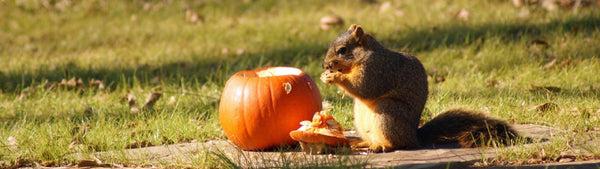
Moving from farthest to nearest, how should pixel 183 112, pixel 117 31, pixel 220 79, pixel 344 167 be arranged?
pixel 117 31
pixel 220 79
pixel 183 112
pixel 344 167

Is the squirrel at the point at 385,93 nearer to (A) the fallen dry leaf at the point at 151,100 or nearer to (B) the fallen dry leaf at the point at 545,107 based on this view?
(B) the fallen dry leaf at the point at 545,107

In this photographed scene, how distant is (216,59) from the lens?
23.0ft

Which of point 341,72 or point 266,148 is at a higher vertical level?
point 341,72

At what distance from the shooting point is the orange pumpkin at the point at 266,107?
11.7 ft

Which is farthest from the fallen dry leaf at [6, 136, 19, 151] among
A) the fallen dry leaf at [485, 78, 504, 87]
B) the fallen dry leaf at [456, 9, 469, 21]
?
the fallen dry leaf at [456, 9, 469, 21]

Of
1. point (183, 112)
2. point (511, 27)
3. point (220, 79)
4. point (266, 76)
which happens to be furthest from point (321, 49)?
point (266, 76)

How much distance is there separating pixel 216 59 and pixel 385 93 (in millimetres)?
3907

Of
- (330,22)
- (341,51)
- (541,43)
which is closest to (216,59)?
(330,22)

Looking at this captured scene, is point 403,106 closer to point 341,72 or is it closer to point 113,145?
point 341,72

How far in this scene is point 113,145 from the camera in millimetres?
4016

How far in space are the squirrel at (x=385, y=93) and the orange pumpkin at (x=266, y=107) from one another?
0.96 feet

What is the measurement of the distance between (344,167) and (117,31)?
658cm

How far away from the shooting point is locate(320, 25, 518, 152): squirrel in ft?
10.9

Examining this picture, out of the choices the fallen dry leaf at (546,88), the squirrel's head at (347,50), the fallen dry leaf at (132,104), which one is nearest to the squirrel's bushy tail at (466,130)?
the squirrel's head at (347,50)
